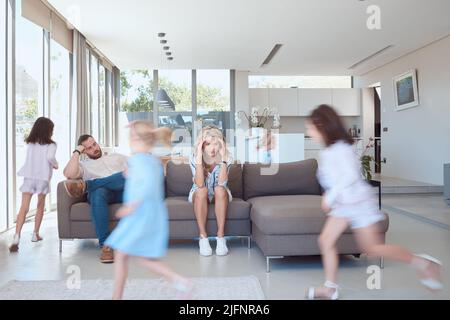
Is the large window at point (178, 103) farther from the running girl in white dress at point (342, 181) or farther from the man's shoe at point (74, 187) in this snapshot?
the running girl in white dress at point (342, 181)

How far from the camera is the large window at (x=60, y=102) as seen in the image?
578 centimetres

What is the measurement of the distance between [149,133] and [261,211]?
1735 millimetres

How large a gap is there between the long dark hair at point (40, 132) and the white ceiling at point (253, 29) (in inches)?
81.2

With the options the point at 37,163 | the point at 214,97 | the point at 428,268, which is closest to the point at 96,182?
the point at 37,163

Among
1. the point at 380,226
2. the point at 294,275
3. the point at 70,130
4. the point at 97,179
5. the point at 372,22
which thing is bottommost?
the point at 294,275

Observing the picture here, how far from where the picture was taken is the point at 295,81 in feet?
33.1

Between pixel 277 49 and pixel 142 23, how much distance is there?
268 cm

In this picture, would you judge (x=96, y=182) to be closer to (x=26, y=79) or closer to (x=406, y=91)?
(x=26, y=79)

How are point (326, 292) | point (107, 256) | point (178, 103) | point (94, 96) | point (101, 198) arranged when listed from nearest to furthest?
point (326, 292) → point (107, 256) → point (101, 198) → point (94, 96) → point (178, 103)

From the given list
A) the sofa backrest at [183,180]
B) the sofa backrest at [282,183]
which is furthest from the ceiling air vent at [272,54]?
the sofa backrest at [183,180]

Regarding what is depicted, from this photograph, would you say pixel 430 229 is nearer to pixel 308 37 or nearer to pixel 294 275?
pixel 294 275

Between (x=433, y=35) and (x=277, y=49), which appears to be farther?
(x=277, y=49)
